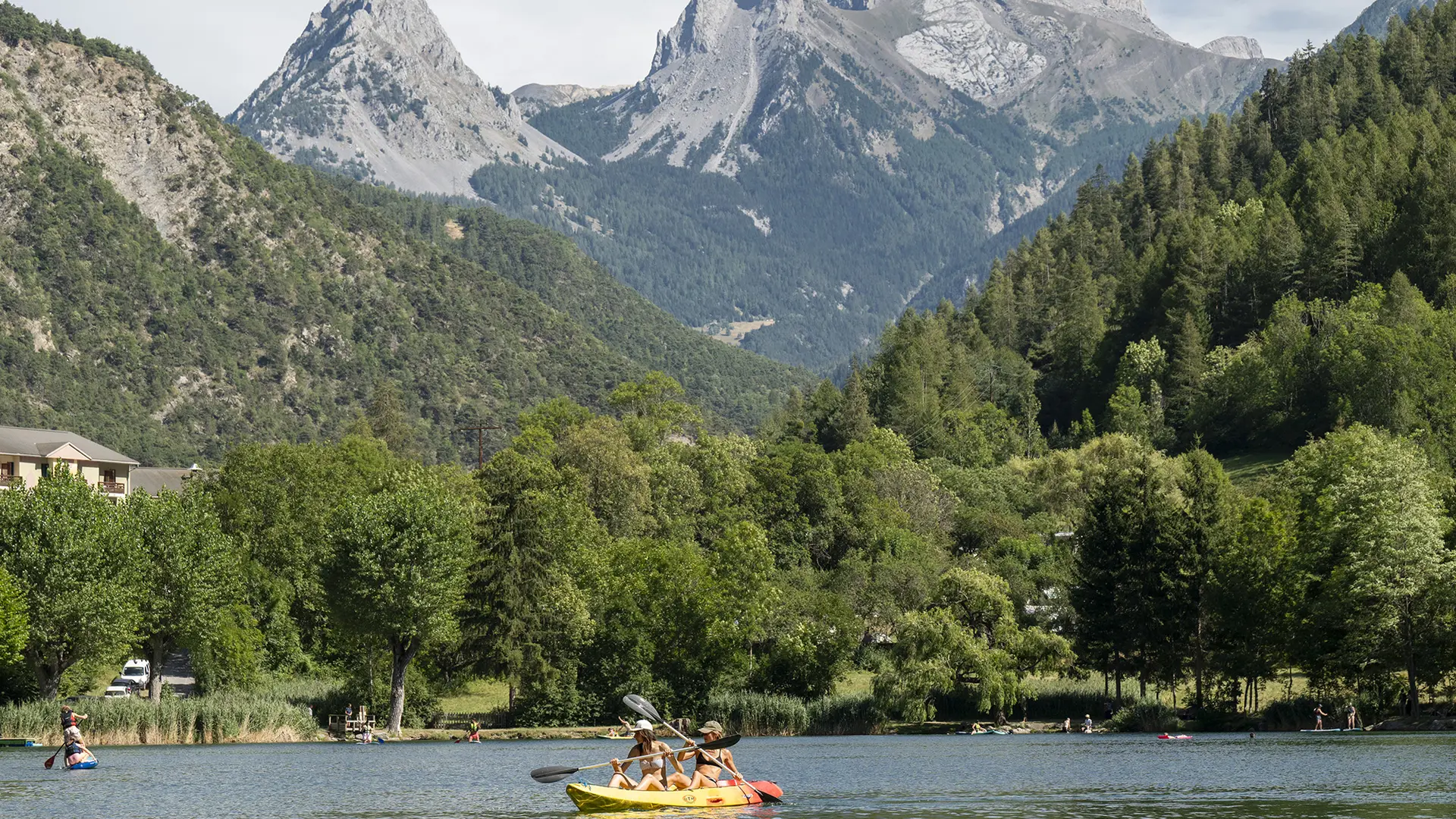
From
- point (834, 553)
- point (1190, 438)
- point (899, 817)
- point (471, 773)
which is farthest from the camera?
point (1190, 438)

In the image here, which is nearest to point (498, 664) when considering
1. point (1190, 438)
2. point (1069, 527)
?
point (1069, 527)

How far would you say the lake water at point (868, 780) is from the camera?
57.0 m

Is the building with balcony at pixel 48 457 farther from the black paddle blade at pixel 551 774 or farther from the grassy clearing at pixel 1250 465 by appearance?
the black paddle blade at pixel 551 774

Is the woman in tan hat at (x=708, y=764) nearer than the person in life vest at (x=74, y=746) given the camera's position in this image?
Yes

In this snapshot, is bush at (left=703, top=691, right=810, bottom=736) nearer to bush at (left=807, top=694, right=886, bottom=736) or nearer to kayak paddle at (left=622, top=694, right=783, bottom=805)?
bush at (left=807, top=694, right=886, bottom=736)

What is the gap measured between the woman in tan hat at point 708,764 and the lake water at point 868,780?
138cm

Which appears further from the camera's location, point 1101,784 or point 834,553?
point 834,553

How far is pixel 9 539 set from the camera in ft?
324

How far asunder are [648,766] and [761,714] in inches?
1956

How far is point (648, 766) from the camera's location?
5947 centimetres

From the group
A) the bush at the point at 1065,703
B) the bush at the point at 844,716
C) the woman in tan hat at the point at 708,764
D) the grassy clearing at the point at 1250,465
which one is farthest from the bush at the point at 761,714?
the grassy clearing at the point at 1250,465

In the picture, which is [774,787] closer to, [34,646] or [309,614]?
[34,646]

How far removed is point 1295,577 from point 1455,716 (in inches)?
443

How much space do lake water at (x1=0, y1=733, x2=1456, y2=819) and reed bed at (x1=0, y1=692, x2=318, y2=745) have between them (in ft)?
5.49
